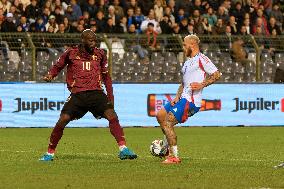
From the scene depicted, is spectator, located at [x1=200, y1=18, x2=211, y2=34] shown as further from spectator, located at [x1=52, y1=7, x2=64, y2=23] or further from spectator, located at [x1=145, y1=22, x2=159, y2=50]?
spectator, located at [x1=52, y1=7, x2=64, y2=23]

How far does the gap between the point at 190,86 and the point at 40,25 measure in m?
13.7

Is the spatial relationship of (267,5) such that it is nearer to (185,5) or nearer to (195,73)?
(185,5)

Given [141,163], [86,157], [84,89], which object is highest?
[84,89]

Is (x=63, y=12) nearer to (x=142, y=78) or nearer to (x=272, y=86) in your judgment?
(x=142, y=78)

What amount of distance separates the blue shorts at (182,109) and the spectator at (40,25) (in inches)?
533

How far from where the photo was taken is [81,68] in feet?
52.1

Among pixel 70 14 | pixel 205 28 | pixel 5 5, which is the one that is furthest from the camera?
pixel 205 28

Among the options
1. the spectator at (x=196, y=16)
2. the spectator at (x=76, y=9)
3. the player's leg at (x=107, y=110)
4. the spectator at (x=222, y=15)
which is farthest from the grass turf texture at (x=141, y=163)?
the spectator at (x=222, y=15)

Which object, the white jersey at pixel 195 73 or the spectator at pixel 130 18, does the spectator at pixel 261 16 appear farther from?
the white jersey at pixel 195 73

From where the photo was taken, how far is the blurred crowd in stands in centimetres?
2877

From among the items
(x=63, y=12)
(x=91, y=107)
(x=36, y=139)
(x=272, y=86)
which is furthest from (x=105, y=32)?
(x=91, y=107)

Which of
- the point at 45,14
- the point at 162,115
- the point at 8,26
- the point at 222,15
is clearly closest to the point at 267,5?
the point at 222,15

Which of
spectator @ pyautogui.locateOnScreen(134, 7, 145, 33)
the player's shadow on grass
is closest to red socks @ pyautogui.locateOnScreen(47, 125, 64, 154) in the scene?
the player's shadow on grass

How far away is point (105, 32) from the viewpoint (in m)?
29.8
